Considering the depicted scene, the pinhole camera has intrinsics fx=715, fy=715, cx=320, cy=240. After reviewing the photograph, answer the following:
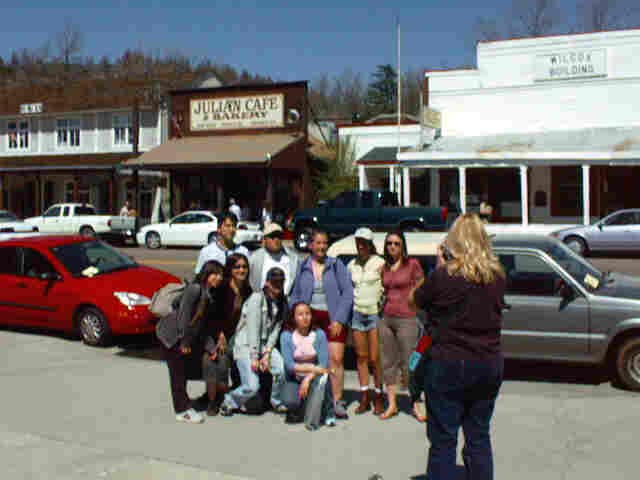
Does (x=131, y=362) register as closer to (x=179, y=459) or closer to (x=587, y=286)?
(x=179, y=459)

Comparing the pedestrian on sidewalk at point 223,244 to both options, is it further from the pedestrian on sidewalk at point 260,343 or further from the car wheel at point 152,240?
the car wheel at point 152,240

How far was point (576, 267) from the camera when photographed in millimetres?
7996

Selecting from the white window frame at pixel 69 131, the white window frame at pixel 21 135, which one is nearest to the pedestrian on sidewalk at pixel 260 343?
the white window frame at pixel 69 131

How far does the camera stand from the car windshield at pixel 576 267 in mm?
7664

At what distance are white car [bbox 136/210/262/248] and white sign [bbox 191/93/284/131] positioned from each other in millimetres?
8336

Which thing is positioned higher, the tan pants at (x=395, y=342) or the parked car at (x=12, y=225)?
the parked car at (x=12, y=225)

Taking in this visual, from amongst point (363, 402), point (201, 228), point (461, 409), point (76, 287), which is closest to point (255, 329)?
point (363, 402)

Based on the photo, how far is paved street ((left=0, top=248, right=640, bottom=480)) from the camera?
5418 millimetres

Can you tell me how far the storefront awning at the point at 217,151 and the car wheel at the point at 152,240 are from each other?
17.6 feet

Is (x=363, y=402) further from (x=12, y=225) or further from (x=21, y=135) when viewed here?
(x=21, y=135)

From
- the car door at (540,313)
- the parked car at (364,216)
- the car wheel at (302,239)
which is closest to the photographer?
the car door at (540,313)

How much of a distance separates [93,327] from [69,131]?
3004 centimetres

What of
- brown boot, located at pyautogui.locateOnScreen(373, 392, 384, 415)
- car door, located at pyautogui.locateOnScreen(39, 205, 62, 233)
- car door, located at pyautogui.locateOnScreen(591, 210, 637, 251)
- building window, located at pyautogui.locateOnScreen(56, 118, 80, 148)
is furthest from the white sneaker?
building window, located at pyautogui.locateOnScreen(56, 118, 80, 148)

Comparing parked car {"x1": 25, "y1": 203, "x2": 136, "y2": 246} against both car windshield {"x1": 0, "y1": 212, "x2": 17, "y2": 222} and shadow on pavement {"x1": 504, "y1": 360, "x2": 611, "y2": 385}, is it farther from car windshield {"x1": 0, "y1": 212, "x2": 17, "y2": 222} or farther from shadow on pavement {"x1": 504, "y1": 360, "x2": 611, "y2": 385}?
shadow on pavement {"x1": 504, "y1": 360, "x2": 611, "y2": 385}
